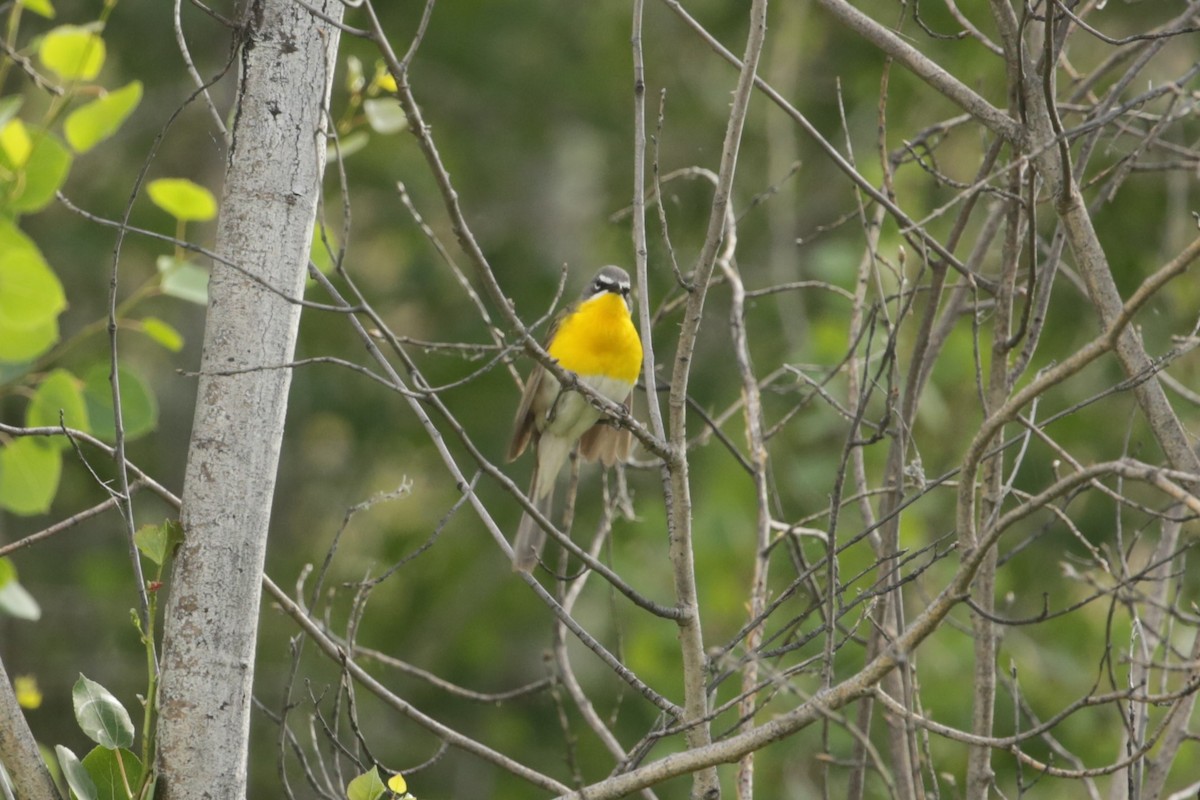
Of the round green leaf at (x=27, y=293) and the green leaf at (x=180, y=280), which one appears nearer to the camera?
the round green leaf at (x=27, y=293)

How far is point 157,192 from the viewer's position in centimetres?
348

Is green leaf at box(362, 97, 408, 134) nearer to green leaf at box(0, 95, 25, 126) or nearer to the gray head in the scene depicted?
green leaf at box(0, 95, 25, 126)

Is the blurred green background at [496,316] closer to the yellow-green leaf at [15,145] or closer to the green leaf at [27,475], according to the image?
the green leaf at [27,475]

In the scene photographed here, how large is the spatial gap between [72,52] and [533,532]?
2321 millimetres

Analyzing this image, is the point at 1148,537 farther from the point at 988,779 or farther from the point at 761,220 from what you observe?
the point at 988,779

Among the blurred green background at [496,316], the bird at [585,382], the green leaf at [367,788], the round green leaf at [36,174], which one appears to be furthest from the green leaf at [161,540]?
the blurred green background at [496,316]

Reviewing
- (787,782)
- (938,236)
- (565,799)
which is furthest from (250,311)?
(938,236)

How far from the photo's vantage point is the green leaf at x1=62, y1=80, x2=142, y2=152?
344cm

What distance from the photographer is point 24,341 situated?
11.3ft

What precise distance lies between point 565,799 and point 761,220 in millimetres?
7274

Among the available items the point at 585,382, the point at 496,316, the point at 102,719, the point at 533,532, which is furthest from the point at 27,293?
the point at 496,316

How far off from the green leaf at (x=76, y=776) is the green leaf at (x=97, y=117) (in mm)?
1740

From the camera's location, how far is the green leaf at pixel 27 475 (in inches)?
140

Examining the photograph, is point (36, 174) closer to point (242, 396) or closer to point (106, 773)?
point (242, 396)
